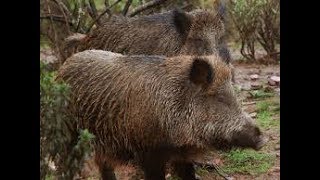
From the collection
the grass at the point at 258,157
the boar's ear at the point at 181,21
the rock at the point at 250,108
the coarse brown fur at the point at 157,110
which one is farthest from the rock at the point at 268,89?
the coarse brown fur at the point at 157,110

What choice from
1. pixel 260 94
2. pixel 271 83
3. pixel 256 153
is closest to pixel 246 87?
pixel 260 94

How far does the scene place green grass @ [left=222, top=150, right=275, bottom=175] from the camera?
5.29 m

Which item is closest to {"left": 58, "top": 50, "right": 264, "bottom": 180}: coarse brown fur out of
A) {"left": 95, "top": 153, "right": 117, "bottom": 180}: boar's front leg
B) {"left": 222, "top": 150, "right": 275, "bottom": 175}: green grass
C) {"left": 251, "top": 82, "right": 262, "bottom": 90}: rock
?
{"left": 95, "top": 153, "right": 117, "bottom": 180}: boar's front leg

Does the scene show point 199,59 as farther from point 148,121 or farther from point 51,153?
point 51,153

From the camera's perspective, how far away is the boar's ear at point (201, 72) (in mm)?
4633

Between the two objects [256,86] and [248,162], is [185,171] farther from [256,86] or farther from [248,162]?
[256,86]

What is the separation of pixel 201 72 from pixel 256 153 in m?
1.14

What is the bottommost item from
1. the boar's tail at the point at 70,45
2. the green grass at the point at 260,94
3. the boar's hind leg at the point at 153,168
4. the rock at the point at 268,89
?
the boar's hind leg at the point at 153,168

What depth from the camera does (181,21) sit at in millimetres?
6203

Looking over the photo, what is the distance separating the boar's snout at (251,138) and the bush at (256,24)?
1.96 m

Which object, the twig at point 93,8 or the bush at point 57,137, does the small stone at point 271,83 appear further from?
the bush at point 57,137

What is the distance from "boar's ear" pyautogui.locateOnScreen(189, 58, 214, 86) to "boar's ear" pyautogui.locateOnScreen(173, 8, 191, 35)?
5.11 feet

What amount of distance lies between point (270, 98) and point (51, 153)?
2.53m
